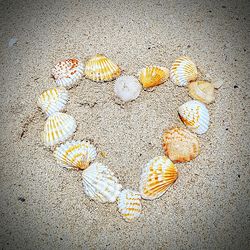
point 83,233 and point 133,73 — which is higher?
point 133,73

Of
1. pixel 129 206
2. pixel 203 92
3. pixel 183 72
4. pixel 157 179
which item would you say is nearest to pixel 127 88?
pixel 183 72

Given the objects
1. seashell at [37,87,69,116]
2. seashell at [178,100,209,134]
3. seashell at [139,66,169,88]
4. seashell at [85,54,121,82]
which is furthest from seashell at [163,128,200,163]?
seashell at [37,87,69,116]

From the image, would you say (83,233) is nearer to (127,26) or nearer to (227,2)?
(127,26)

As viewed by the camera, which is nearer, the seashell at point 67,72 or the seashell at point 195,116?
the seashell at point 195,116

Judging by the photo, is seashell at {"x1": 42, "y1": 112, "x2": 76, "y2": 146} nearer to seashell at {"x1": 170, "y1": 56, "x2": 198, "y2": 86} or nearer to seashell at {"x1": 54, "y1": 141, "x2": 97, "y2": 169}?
seashell at {"x1": 54, "y1": 141, "x2": 97, "y2": 169}

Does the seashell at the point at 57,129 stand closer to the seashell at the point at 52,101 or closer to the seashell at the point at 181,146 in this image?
the seashell at the point at 52,101

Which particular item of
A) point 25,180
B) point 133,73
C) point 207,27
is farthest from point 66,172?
point 207,27

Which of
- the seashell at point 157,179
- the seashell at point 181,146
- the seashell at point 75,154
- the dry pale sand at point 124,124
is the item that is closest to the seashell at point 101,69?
the dry pale sand at point 124,124
